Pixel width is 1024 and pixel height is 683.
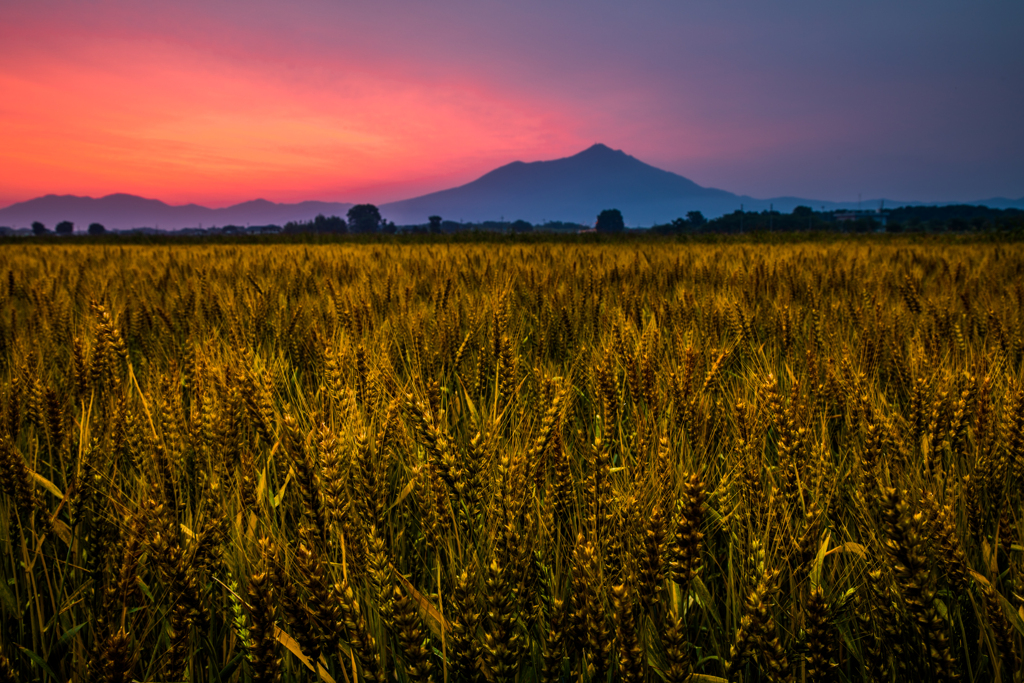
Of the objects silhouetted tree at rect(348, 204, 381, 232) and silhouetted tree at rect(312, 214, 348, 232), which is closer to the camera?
silhouetted tree at rect(312, 214, 348, 232)

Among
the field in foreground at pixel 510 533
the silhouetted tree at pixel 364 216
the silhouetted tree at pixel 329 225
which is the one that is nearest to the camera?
the field in foreground at pixel 510 533

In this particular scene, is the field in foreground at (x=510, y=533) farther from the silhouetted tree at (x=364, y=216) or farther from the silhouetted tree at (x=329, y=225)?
the silhouetted tree at (x=364, y=216)

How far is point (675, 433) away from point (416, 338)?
43.2 inches

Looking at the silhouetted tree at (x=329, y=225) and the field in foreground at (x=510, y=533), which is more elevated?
the silhouetted tree at (x=329, y=225)

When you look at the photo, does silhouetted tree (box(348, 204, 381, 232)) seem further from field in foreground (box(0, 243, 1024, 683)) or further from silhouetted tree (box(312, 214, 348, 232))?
field in foreground (box(0, 243, 1024, 683))

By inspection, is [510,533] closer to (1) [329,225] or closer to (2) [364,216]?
(1) [329,225]

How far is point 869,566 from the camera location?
0.86 metres

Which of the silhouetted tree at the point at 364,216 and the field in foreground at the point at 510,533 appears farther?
the silhouetted tree at the point at 364,216

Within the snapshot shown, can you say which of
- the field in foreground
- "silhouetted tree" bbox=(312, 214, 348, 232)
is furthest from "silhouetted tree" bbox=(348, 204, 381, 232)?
the field in foreground

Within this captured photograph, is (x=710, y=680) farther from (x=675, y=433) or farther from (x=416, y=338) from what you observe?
(x=416, y=338)

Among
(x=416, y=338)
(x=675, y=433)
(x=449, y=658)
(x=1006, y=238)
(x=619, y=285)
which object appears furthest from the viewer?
(x=1006, y=238)

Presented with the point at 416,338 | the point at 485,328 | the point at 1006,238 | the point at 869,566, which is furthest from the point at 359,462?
the point at 1006,238

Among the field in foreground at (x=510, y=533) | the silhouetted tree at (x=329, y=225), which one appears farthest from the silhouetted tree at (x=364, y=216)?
the field in foreground at (x=510, y=533)

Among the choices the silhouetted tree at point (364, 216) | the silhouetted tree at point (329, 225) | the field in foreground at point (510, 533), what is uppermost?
the silhouetted tree at point (364, 216)
